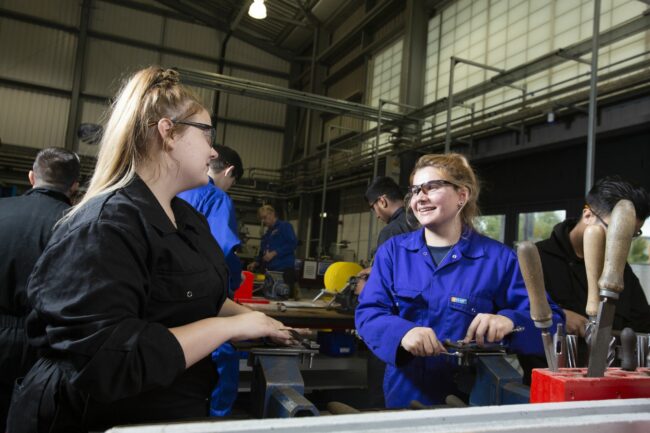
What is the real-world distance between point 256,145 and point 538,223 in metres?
7.38

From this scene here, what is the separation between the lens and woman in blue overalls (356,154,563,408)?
113 cm

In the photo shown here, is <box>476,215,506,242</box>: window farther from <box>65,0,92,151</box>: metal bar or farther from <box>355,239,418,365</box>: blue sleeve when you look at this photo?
<box>65,0,92,151</box>: metal bar

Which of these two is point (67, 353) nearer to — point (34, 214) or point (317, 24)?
point (34, 214)

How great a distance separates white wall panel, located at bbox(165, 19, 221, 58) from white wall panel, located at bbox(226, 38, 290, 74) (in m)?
0.29

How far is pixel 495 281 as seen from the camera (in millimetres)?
1240

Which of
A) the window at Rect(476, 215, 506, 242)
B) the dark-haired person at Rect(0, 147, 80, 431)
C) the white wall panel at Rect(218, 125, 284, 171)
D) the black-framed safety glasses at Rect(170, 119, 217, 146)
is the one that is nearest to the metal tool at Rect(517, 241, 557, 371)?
the black-framed safety glasses at Rect(170, 119, 217, 146)

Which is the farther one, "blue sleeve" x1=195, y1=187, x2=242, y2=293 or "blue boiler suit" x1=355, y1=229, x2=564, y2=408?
"blue sleeve" x1=195, y1=187, x2=242, y2=293

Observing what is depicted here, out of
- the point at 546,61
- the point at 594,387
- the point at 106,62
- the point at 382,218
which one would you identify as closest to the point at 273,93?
the point at 546,61

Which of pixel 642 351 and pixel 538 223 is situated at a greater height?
pixel 538 223

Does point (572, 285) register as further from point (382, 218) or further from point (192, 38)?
point (192, 38)

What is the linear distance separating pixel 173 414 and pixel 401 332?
0.52 m

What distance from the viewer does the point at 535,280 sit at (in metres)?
0.66

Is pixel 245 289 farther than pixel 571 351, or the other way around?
pixel 245 289

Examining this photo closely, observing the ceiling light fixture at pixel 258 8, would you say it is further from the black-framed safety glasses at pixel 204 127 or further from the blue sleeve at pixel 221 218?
the black-framed safety glasses at pixel 204 127
